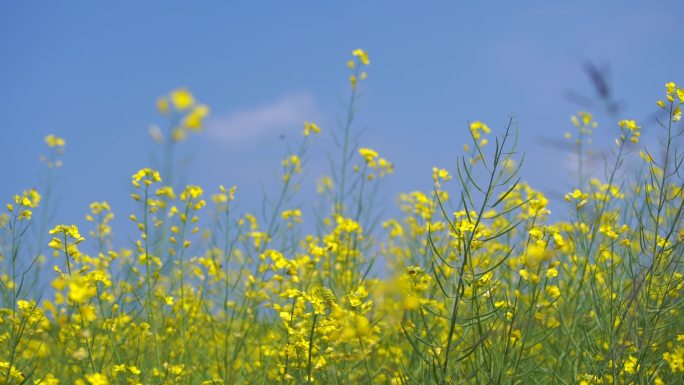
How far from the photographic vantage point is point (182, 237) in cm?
357

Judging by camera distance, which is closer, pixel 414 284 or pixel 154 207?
pixel 414 284

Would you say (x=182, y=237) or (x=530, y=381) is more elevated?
(x=182, y=237)

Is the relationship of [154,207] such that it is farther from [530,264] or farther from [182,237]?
[530,264]

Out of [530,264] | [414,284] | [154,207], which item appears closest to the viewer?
[414,284]

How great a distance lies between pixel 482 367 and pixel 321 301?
67cm

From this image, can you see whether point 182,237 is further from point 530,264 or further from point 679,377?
point 679,377

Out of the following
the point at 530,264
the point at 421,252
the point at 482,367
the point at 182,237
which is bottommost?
the point at 482,367

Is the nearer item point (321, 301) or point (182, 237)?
point (321, 301)

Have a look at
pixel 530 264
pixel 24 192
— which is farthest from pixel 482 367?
pixel 24 192

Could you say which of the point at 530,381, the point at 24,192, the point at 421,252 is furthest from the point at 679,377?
the point at 24,192

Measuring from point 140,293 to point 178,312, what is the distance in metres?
0.58

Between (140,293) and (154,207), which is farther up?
(154,207)

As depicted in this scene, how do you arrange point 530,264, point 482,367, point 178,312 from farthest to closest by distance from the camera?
point 178,312
point 482,367
point 530,264

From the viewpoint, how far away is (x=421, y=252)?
4.75 metres
